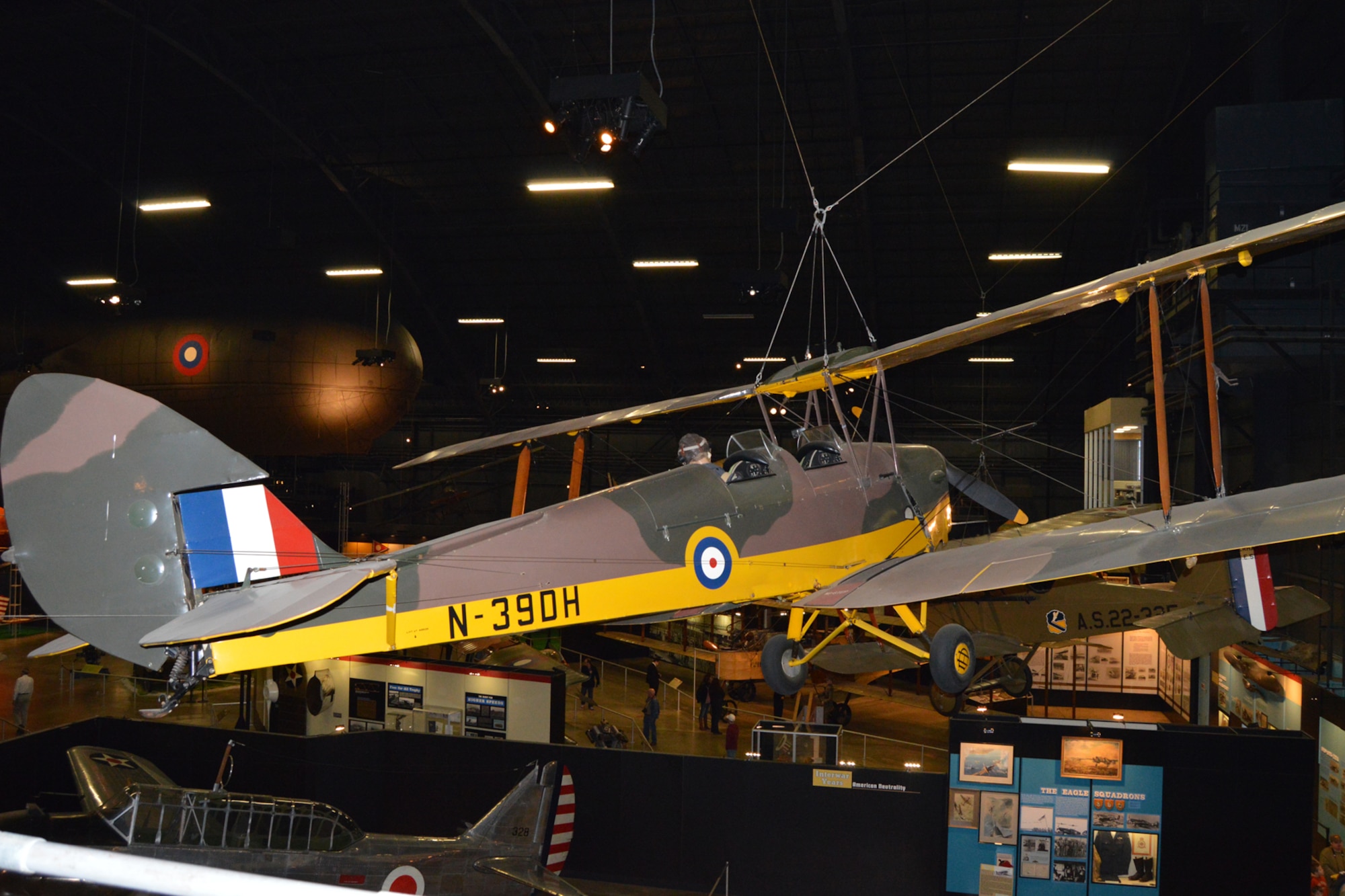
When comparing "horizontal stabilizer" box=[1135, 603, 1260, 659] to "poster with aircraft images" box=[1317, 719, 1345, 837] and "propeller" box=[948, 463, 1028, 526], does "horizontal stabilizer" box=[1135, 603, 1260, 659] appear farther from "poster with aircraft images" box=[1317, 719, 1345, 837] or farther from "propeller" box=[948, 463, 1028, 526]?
"propeller" box=[948, 463, 1028, 526]

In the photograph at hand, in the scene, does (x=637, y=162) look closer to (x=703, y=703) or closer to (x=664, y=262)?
(x=664, y=262)

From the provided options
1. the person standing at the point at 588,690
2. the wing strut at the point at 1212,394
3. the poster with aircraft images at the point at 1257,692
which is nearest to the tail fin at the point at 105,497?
the wing strut at the point at 1212,394

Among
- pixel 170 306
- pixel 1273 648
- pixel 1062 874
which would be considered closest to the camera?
pixel 1062 874

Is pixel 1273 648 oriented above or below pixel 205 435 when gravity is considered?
below

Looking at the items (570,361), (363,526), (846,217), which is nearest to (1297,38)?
(846,217)

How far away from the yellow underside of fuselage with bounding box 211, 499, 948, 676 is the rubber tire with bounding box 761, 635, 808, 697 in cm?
37

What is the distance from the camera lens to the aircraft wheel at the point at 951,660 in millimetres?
5859

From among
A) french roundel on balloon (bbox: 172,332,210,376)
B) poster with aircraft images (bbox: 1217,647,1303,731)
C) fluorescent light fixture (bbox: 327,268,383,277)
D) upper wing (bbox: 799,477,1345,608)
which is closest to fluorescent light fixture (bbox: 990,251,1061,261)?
poster with aircraft images (bbox: 1217,647,1303,731)

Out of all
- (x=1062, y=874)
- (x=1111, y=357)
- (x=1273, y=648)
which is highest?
(x=1111, y=357)

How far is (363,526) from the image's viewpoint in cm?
2859

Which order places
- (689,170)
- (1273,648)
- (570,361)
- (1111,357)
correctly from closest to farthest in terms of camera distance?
(1273,648), (689,170), (1111,357), (570,361)

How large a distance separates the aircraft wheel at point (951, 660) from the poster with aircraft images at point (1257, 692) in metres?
6.36

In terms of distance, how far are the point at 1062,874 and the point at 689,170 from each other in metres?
15.2

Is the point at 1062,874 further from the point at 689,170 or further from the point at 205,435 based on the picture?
the point at 689,170
